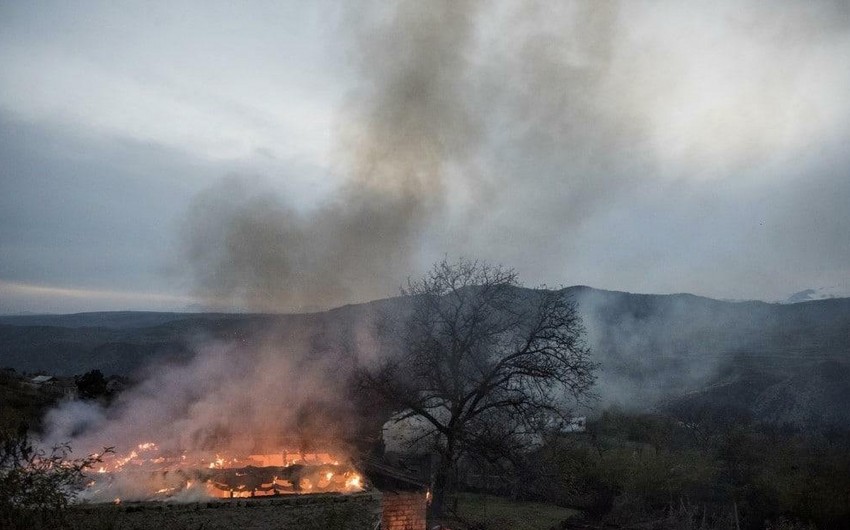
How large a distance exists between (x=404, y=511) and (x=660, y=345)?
4223 centimetres

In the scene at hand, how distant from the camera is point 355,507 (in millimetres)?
9625

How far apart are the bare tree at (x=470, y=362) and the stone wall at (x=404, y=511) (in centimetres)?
166

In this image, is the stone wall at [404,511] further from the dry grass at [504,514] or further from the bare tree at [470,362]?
the dry grass at [504,514]

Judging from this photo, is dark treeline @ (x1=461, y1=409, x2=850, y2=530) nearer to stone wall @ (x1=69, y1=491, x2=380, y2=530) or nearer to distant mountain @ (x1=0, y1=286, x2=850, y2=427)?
stone wall @ (x1=69, y1=491, x2=380, y2=530)

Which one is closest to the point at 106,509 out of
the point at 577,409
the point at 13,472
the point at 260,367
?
the point at 13,472

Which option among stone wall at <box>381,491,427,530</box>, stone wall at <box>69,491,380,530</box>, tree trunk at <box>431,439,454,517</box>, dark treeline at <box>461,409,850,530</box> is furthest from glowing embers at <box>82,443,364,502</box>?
dark treeline at <box>461,409,850,530</box>

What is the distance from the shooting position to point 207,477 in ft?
34.0

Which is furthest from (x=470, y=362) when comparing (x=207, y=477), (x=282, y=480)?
(x=207, y=477)

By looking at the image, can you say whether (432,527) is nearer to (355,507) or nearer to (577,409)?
(355,507)

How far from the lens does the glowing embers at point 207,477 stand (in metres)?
9.74

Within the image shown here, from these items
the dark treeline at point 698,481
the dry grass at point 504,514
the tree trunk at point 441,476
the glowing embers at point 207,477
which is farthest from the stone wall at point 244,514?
the dry grass at point 504,514

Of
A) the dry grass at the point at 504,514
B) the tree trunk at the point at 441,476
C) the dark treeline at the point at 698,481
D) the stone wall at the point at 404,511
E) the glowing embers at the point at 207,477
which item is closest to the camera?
the glowing embers at the point at 207,477

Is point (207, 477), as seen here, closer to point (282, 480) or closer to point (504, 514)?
point (282, 480)

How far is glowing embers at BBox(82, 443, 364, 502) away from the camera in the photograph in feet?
32.0
